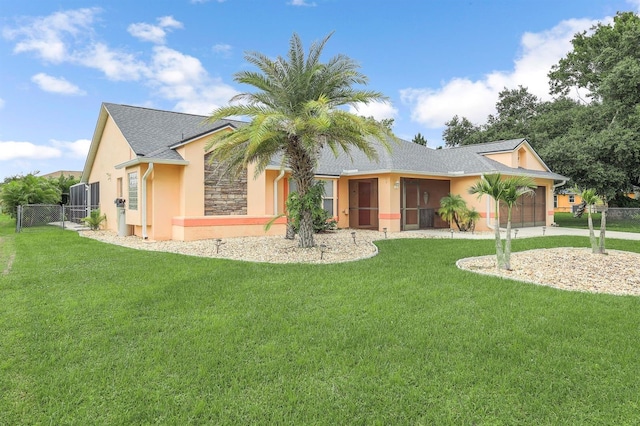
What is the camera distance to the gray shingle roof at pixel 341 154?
49.1ft

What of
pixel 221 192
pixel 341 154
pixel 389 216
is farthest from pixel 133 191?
pixel 341 154

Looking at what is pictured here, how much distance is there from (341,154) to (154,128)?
9884 millimetres

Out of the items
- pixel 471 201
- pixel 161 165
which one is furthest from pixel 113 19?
pixel 471 201

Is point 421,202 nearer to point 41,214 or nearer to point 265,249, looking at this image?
point 265,249

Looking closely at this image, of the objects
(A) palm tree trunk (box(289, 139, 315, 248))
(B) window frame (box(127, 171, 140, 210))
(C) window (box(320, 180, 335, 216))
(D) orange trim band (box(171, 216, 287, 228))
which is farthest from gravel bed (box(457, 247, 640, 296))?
(B) window frame (box(127, 171, 140, 210))

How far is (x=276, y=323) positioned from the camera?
4688mm

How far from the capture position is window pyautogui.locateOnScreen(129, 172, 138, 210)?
1398 cm

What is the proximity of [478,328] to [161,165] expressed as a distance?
12171 mm

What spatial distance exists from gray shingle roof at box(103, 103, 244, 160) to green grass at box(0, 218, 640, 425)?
26.2 feet

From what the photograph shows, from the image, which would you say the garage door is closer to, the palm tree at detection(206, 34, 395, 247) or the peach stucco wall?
the palm tree at detection(206, 34, 395, 247)

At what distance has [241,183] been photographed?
14531 millimetres

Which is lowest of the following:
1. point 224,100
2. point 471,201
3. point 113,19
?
point 471,201

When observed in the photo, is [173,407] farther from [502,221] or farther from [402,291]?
[502,221]

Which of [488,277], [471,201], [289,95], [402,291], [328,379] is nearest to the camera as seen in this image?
[328,379]
